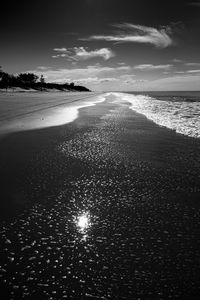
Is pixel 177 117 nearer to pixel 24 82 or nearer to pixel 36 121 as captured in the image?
pixel 36 121

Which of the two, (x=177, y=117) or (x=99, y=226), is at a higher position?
(x=177, y=117)

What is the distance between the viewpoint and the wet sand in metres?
2.55

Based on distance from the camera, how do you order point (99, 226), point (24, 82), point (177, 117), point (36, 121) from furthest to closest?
point (24, 82) < point (177, 117) < point (36, 121) < point (99, 226)

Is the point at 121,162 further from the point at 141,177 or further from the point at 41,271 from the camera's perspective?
the point at 41,271

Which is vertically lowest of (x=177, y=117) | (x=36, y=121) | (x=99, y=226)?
(x=99, y=226)

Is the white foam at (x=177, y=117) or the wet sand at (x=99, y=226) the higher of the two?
→ the white foam at (x=177, y=117)

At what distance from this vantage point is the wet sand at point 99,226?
2551 mm

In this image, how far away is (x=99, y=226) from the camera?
3.65m

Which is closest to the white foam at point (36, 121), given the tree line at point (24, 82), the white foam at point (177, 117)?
the white foam at point (177, 117)

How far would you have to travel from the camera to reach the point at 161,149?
28.1 ft

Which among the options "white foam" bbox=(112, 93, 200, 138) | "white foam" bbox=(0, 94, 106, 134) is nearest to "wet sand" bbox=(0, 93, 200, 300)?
"white foam" bbox=(0, 94, 106, 134)

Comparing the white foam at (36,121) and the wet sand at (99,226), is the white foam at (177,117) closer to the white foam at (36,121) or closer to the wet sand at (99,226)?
the white foam at (36,121)

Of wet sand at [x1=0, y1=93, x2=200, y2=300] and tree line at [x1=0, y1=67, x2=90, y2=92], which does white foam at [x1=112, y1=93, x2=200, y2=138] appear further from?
tree line at [x1=0, y1=67, x2=90, y2=92]

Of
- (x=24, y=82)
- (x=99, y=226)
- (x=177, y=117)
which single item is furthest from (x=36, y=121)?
(x=24, y=82)
